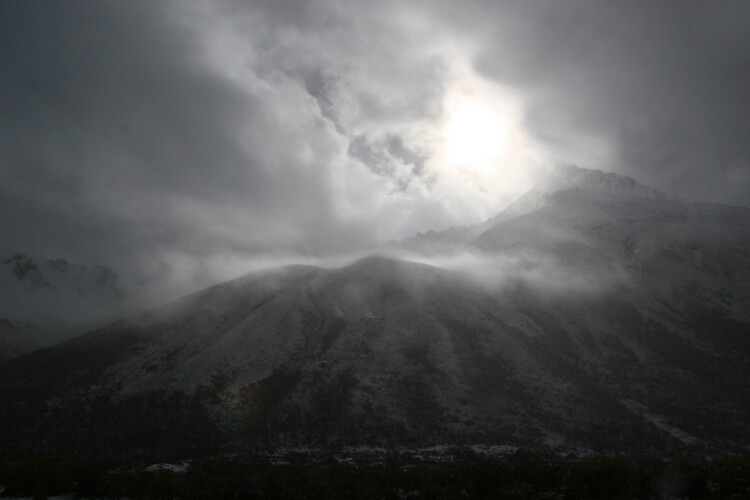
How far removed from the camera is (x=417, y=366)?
119 metres

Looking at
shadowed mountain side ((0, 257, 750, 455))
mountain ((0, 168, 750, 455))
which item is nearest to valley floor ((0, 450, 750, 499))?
mountain ((0, 168, 750, 455))

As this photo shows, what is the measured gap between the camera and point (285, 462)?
80.2 metres

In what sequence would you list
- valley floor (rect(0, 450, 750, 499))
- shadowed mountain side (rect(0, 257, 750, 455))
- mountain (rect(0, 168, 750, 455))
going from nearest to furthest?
valley floor (rect(0, 450, 750, 499))
shadowed mountain side (rect(0, 257, 750, 455))
mountain (rect(0, 168, 750, 455))

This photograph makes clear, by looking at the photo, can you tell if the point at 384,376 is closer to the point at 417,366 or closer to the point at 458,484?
the point at 417,366

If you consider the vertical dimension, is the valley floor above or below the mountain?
below

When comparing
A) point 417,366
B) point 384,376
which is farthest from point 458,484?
point 417,366

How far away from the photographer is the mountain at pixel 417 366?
308ft

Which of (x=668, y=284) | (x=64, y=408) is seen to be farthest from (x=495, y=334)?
(x=64, y=408)

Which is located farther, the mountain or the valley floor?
the mountain

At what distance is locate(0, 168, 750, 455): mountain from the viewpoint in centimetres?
9400

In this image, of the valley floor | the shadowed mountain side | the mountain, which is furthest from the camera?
the mountain

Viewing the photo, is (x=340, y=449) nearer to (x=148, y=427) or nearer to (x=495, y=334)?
(x=148, y=427)

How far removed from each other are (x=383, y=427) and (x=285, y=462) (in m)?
24.3

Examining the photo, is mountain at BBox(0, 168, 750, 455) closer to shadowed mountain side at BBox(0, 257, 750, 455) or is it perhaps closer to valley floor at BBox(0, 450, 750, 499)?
shadowed mountain side at BBox(0, 257, 750, 455)
